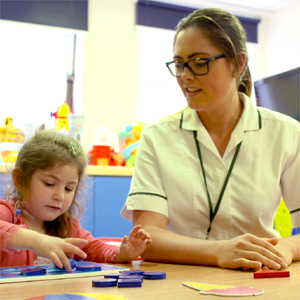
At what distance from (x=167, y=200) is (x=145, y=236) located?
0.78ft

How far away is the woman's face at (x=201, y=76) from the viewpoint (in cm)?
127

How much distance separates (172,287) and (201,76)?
0.74 metres

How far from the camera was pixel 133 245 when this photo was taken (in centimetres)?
106

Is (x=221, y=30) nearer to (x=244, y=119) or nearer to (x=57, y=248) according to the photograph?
(x=244, y=119)

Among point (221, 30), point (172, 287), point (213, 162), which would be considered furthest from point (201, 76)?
point (172, 287)

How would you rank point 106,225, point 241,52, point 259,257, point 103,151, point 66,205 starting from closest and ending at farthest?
point 259,257
point 66,205
point 241,52
point 106,225
point 103,151

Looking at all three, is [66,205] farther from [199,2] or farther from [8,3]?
[199,2]

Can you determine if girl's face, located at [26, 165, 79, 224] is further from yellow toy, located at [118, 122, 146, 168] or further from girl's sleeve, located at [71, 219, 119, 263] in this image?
yellow toy, located at [118, 122, 146, 168]

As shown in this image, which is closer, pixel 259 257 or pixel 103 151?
pixel 259 257

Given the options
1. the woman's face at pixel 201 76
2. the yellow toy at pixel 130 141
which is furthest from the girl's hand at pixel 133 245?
the yellow toy at pixel 130 141

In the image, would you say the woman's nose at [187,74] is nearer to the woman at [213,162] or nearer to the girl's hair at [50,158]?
the woman at [213,162]

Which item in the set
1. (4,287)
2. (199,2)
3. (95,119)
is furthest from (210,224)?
(199,2)

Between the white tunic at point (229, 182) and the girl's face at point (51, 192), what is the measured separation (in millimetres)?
182

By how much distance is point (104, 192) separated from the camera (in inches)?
104
